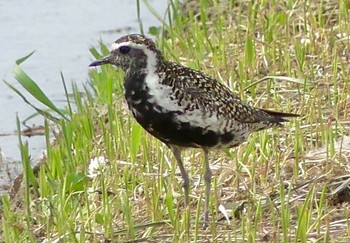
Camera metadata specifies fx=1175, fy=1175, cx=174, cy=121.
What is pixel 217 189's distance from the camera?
5742 millimetres

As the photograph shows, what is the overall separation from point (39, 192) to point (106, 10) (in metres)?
4.24

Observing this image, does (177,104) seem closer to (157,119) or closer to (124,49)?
(157,119)

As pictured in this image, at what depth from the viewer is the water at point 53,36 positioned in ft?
27.9

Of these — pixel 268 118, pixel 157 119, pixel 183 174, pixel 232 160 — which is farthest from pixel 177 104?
pixel 232 160

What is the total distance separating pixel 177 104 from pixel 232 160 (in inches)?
34.8

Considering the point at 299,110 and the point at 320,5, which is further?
the point at 320,5

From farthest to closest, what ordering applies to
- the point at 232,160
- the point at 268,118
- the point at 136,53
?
the point at 232,160
the point at 268,118
the point at 136,53

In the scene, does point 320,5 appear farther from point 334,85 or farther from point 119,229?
point 119,229

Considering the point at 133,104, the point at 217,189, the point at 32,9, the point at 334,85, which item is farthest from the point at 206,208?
the point at 32,9

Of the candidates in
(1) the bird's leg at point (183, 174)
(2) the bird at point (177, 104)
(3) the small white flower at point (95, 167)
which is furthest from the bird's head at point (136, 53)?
(3) the small white flower at point (95, 167)

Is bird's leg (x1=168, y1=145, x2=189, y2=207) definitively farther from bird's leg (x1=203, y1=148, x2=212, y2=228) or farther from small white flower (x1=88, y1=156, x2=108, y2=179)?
small white flower (x1=88, y1=156, x2=108, y2=179)

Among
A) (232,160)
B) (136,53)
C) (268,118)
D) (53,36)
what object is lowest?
(232,160)

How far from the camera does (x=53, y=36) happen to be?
9492mm

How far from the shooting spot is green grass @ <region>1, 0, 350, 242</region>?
5.23m
